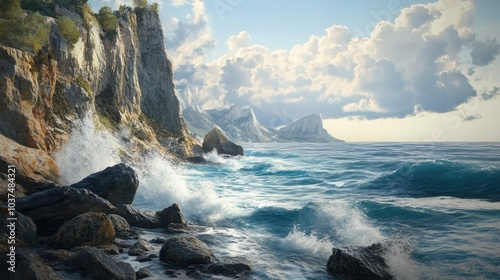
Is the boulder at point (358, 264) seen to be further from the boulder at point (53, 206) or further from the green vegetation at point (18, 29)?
the green vegetation at point (18, 29)

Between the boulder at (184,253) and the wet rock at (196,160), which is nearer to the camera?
the boulder at (184,253)

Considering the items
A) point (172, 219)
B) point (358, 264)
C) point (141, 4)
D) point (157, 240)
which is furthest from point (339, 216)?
point (141, 4)

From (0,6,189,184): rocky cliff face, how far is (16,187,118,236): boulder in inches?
279

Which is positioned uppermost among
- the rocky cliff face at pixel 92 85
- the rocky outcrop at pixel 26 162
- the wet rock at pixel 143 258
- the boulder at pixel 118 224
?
the rocky cliff face at pixel 92 85

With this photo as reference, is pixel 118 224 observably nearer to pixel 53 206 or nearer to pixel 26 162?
pixel 53 206

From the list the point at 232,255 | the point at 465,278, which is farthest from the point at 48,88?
the point at 465,278

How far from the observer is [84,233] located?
9703 millimetres

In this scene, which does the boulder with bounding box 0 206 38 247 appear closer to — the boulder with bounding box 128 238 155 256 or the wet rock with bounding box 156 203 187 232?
the boulder with bounding box 128 238 155 256

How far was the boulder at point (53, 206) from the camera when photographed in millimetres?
10891

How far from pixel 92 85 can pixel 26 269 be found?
3405cm

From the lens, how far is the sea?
423 inches

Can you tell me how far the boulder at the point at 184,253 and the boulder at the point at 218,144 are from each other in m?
52.7

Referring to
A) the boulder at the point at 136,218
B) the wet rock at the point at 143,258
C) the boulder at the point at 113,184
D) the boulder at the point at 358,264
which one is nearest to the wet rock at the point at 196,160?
the boulder at the point at 113,184

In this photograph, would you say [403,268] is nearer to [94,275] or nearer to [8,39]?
[94,275]
